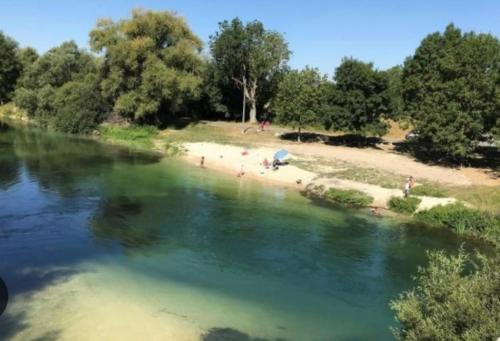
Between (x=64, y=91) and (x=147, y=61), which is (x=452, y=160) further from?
(x=64, y=91)

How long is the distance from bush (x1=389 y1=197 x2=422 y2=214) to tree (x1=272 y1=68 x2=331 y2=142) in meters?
24.9

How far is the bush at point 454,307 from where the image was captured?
11258 mm

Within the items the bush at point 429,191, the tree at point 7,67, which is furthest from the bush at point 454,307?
the tree at point 7,67

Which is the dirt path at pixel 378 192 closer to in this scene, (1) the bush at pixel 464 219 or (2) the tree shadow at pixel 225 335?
(1) the bush at pixel 464 219

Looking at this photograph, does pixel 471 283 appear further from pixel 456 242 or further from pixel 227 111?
pixel 227 111

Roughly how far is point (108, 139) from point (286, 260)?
51399 millimetres

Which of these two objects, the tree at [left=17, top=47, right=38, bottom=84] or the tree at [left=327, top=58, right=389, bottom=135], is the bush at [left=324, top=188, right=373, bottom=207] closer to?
the tree at [left=327, top=58, right=389, bottom=135]

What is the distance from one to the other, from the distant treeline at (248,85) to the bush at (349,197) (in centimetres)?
1338

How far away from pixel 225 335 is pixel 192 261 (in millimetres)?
7930

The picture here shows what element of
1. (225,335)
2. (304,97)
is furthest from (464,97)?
(225,335)

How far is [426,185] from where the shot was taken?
40281mm

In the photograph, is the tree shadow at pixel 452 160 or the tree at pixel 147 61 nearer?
the tree shadow at pixel 452 160

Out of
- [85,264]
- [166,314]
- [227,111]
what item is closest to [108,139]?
[227,111]

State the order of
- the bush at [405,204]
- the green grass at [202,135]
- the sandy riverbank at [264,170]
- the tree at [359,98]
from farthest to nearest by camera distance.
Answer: the green grass at [202,135] → the tree at [359,98] → the sandy riverbank at [264,170] → the bush at [405,204]
